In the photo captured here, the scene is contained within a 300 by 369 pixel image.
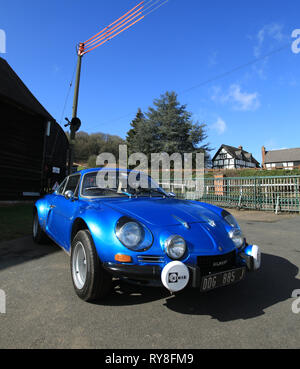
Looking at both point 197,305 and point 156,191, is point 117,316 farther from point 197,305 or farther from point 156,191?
point 156,191

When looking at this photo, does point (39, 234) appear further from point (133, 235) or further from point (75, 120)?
point (75, 120)

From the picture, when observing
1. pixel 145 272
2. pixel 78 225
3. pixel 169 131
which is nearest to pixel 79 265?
pixel 78 225

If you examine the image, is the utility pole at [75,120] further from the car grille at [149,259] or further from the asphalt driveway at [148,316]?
the car grille at [149,259]

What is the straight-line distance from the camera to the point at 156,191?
369 cm

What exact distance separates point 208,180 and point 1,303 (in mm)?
13765

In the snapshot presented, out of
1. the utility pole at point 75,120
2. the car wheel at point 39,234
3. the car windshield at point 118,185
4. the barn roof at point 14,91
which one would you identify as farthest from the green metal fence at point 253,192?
the barn roof at point 14,91

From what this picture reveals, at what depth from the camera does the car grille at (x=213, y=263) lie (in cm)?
211

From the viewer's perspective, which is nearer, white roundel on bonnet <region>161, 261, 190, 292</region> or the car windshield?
white roundel on bonnet <region>161, 261, 190, 292</region>

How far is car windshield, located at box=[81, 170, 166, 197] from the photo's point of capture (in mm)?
3227

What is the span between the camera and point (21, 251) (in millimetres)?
4180

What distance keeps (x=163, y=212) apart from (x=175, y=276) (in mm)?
721

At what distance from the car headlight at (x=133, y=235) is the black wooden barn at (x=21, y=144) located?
1162 cm

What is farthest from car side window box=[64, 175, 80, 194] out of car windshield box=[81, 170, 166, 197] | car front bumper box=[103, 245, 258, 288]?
car front bumper box=[103, 245, 258, 288]

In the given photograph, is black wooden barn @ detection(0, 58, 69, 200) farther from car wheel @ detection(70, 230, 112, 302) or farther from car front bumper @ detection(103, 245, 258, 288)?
car front bumper @ detection(103, 245, 258, 288)
